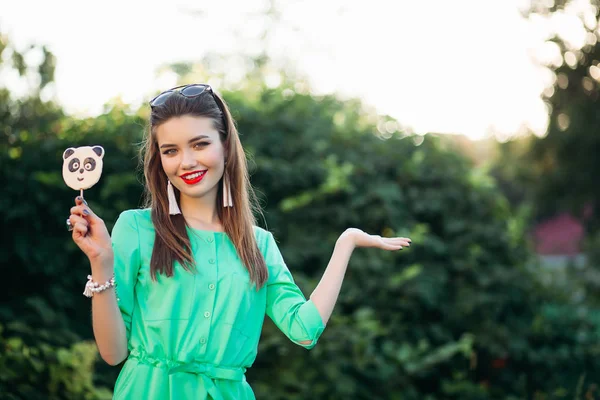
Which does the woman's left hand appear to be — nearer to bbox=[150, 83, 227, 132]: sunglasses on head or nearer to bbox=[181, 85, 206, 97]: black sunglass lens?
bbox=[150, 83, 227, 132]: sunglasses on head

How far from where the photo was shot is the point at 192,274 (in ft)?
7.34

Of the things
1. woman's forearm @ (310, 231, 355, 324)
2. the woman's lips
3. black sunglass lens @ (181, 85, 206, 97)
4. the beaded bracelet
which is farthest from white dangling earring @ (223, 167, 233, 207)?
the beaded bracelet

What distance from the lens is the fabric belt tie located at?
2186 mm

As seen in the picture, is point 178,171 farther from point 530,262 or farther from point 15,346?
point 530,262

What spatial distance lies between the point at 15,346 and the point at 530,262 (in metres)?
4.21

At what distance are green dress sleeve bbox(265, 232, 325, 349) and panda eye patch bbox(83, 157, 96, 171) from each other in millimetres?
651

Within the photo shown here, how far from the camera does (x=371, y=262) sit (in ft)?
17.0

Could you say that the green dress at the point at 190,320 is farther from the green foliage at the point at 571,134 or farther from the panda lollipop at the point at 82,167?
the green foliage at the point at 571,134

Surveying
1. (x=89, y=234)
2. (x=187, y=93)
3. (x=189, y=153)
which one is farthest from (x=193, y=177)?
(x=89, y=234)

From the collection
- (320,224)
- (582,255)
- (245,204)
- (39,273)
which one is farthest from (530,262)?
(582,255)

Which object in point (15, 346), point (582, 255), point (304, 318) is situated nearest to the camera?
point (304, 318)

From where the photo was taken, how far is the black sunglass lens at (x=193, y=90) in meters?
2.36

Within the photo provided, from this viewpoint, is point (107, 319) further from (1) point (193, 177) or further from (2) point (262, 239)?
(2) point (262, 239)

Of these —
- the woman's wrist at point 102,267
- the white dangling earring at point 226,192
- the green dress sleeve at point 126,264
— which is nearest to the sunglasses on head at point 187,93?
the white dangling earring at point 226,192
